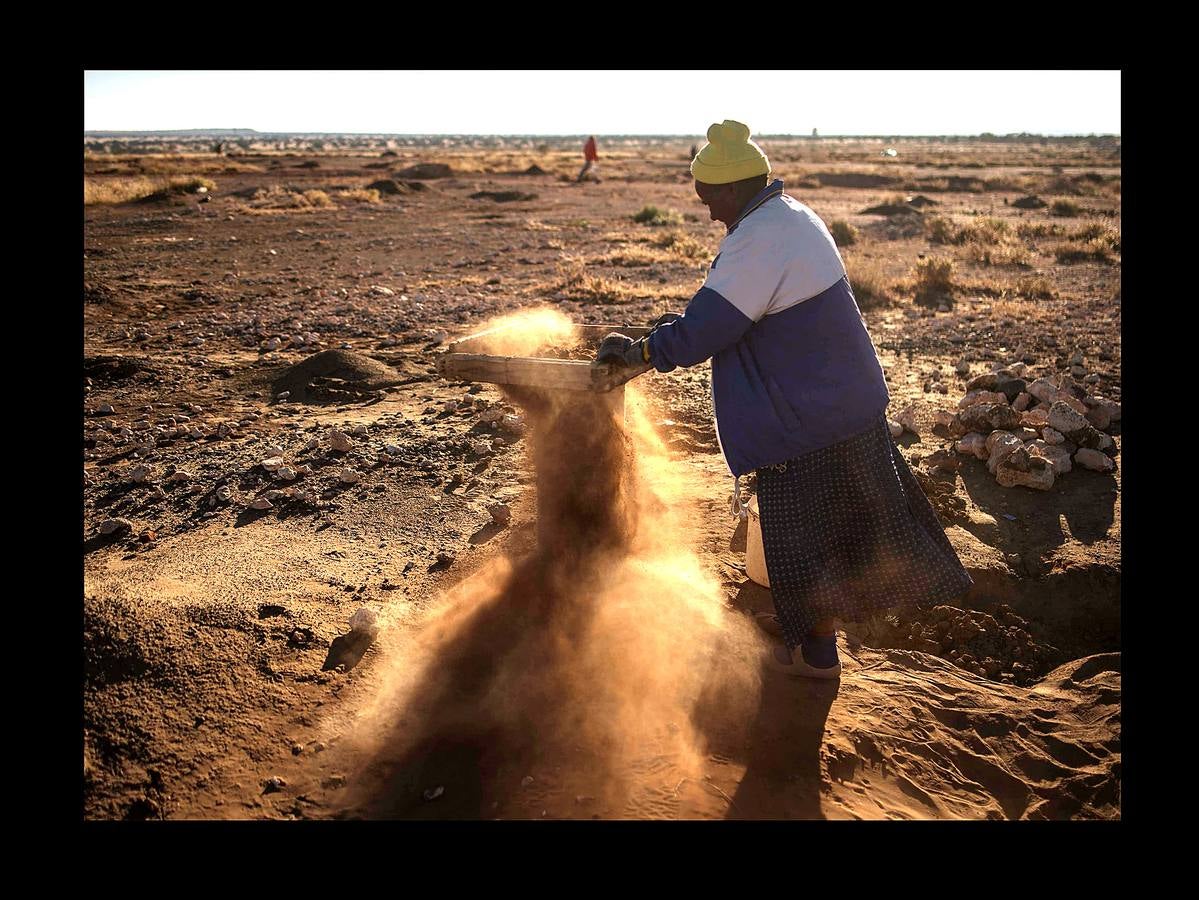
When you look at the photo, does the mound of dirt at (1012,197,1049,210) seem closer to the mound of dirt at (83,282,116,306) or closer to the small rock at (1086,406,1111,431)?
the small rock at (1086,406,1111,431)

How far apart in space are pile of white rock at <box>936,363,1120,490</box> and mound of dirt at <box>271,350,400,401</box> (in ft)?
13.6

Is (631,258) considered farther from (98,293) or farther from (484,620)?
(484,620)

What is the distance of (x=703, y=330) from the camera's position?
2508 millimetres

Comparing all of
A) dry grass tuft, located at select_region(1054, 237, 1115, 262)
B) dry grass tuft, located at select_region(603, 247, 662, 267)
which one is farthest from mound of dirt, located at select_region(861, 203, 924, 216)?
dry grass tuft, located at select_region(603, 247, 662, 267)

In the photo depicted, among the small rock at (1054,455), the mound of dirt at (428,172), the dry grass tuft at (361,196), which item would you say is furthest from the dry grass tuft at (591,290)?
the mound of dirt at (428,172)

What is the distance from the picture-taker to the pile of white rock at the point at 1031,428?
15.1 feet

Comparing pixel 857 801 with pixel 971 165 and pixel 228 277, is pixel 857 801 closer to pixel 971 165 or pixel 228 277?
pixel 228 277

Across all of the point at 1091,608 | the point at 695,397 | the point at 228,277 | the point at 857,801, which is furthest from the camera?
the point at 228,277

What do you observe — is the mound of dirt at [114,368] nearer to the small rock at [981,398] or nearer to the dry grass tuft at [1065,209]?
the small rock at [981,398]

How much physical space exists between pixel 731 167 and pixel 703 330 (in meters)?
0.56

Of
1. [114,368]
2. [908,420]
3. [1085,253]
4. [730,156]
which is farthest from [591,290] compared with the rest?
[1085,253]

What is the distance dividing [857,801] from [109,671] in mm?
2532

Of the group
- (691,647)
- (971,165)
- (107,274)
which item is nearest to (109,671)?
(691,647)
